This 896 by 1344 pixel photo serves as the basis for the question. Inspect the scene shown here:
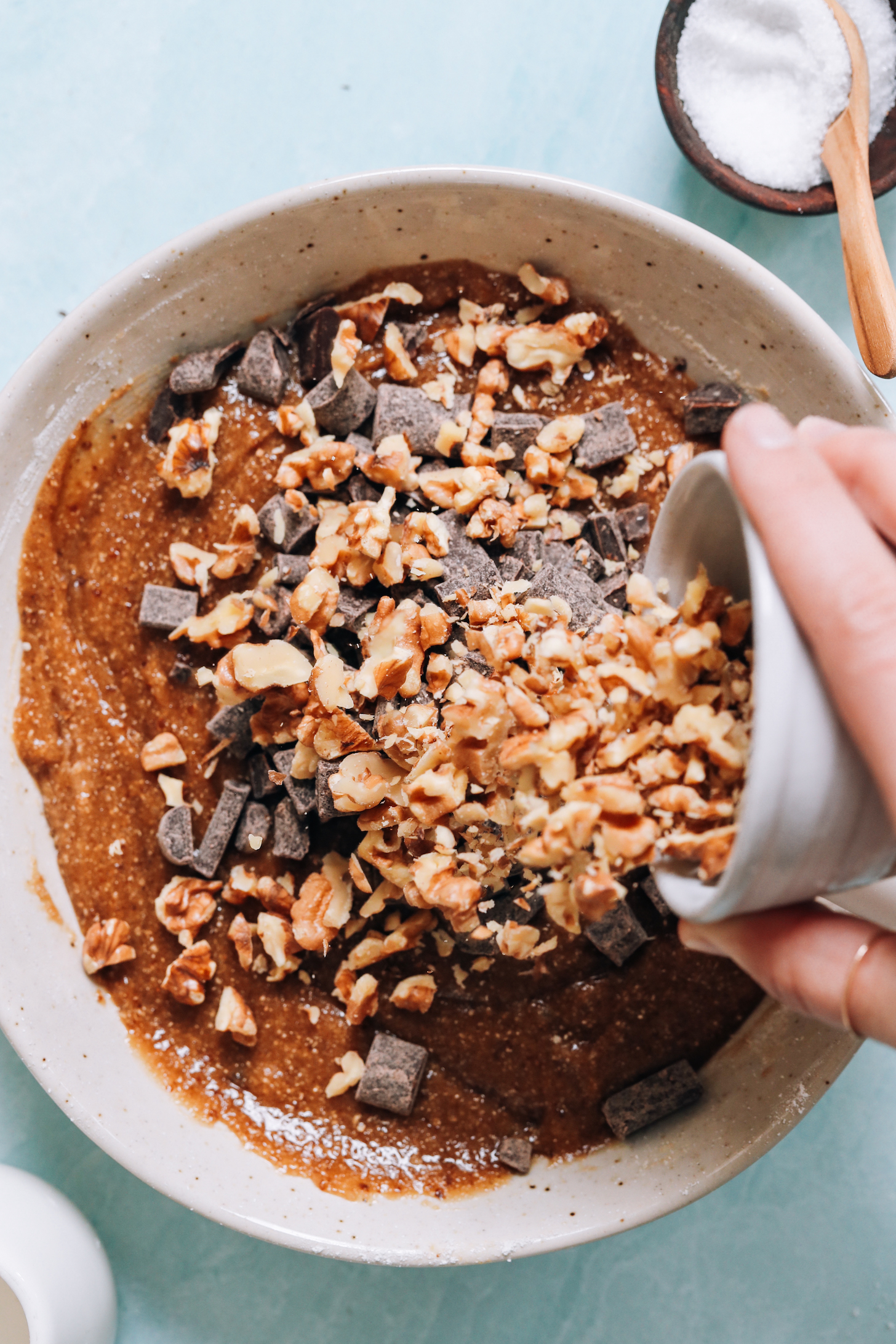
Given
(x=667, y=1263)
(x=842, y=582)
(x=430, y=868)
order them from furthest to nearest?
(x=667, y=1263) → (x=430, y=868) → (x=842, y=582)

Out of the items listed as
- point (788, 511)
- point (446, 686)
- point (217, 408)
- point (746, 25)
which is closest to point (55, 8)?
point (217, 408)

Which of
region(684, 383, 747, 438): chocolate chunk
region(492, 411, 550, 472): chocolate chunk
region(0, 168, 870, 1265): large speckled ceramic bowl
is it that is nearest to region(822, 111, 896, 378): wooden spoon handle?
region(0, 168, 870, 1265): large speckled ceramic bowl

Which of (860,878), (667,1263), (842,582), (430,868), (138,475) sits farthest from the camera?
(667,1263)

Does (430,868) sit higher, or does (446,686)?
(446,686)

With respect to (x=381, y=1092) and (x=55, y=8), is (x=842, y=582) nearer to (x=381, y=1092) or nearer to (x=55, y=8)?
(x=381, y=1092)

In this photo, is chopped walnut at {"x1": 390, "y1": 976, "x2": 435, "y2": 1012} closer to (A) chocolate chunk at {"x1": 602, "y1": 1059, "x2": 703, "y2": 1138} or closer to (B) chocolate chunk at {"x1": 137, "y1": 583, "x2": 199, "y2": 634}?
(A) chocolate chunk at {"x1": 602, "y1": 1059, "x2": 703, "y2": 1138}

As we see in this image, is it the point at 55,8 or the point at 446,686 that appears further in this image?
the point at 55,8

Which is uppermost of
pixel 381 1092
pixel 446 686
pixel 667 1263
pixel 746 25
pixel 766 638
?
pixel 746 25

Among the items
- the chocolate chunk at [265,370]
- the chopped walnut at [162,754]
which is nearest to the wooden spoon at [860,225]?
the chocolate chunk at [265,370]
